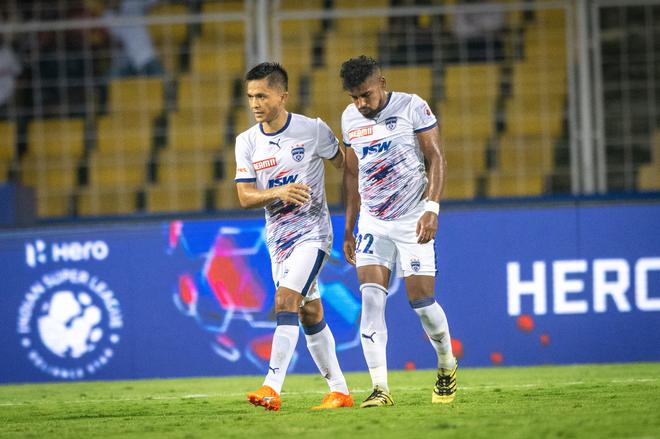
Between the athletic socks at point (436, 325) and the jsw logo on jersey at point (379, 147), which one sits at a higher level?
the jsw logo on jersey at point (379, 147)

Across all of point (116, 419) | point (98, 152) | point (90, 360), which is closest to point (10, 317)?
point (90, 360)

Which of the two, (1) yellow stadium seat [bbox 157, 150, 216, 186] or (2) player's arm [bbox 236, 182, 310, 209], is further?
(1) yellow stadium seat [bbox 157, 150, 216, 186]

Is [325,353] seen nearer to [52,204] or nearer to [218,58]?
[52,204]

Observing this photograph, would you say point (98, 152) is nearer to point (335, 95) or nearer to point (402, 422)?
point (335, 95)

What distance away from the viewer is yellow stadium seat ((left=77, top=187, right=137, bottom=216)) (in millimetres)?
10555

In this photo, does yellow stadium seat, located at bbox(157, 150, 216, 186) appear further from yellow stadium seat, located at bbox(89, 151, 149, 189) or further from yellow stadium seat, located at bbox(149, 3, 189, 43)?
yellow stadium seat, located at bbox(149, 3, 189, 43)

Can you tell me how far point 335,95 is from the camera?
11055 mm

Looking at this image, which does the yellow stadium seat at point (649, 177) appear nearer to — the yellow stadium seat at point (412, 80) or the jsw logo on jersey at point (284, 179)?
the yellow stadium seat at point (412, 80)

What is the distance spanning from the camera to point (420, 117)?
6414 mm

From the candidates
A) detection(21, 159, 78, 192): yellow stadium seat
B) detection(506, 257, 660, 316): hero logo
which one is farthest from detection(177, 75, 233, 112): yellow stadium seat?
detection(506, 257, 660, 316): hero logo

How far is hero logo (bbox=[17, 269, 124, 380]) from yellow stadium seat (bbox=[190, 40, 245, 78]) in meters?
2.91

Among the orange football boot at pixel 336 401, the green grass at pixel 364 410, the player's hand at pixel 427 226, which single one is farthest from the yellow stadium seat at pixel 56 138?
the player's hand at pixel 427 226

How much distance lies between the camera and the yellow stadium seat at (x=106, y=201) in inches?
416

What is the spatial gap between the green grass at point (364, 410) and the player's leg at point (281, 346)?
0.11 m
